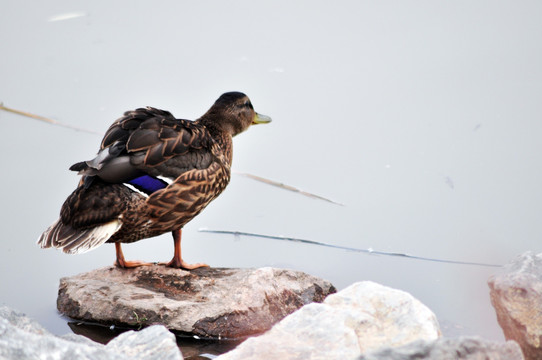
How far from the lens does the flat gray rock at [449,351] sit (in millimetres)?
2230

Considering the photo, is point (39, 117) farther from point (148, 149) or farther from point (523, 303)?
point (523, 303)

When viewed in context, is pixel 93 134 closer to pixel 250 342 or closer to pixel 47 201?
pixel 47 201

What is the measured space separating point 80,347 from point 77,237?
151 cm

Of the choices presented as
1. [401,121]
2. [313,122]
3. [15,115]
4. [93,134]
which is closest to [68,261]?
[93,134]

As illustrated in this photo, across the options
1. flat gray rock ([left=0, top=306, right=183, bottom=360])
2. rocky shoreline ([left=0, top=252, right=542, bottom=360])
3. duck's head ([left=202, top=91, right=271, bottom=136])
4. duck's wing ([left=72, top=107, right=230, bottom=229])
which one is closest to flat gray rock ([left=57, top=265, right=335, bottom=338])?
rocky shoreline ([left=0, top=252, right=542, bottom=360])

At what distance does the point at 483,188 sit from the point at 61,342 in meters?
3.14

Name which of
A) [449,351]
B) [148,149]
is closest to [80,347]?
[449,351]

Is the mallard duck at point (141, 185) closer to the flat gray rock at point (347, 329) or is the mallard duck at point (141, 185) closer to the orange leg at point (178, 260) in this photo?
the orange leg at point (178, 260)

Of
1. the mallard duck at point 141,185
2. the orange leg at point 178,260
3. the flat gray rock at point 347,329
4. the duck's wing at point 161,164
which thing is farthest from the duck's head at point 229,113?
the flat gray rock at point 347,329

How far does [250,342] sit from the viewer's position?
285 cm

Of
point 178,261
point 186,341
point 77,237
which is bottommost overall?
point 186,341

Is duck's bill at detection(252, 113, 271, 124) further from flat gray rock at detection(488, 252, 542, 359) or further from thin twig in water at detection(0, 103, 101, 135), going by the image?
flat gray rock at detection(488, 252, 542, 359)

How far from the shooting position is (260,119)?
5.26m

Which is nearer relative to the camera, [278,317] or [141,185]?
[278,317]
